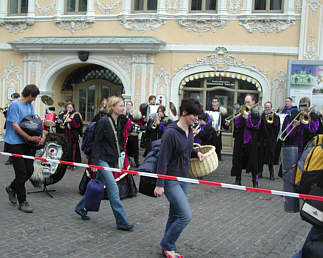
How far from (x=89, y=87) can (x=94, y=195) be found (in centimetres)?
1253

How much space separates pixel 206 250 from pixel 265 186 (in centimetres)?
446

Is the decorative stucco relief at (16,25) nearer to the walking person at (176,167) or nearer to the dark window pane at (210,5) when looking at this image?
the dark window pane at (210,5)

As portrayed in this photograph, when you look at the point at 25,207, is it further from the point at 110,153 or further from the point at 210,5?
the point at 210,5


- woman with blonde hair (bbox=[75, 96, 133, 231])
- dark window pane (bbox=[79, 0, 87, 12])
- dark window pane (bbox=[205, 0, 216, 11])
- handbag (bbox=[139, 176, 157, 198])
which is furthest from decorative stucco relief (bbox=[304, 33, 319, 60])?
handbag (bbox=[139, 176, 157, 198])

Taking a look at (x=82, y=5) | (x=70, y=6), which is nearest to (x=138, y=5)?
(x=82, y=5)

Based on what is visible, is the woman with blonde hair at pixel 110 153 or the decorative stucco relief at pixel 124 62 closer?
the woman with blonde hair at pixel 110 153

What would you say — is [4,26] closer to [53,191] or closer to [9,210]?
[53,191]

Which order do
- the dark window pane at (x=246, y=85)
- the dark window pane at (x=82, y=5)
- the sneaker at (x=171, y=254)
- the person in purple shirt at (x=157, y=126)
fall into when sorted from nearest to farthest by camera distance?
the sneaker at (x=171, y=254) < the person in purple shirt at (x=157, y=126) < the dark window pane at (x=246, y=85) < the dark window pane at (x=82, y=5)

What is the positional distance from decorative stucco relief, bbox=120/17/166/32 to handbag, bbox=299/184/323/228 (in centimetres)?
1235

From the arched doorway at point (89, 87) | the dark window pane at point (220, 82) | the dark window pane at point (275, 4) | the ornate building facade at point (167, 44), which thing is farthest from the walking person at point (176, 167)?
the arched doorway at point (89, 87)

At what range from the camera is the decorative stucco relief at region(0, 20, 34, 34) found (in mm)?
16359

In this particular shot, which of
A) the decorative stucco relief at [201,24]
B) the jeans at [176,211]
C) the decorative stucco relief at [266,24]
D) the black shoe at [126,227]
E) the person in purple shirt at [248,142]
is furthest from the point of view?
the decorative stucco relief at [201,24]

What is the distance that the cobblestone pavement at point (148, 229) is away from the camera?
4.79 metres

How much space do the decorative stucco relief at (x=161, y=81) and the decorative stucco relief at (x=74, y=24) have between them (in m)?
3.28
